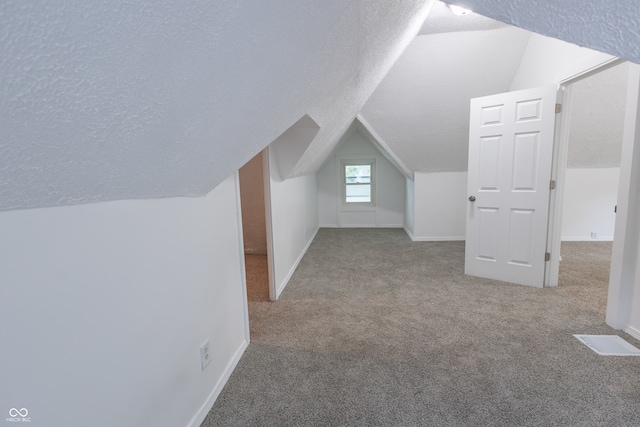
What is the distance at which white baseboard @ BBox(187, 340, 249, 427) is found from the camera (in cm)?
136

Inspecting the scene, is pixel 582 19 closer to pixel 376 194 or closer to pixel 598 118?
pixel 598 118

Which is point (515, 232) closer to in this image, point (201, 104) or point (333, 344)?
point (333, 344)

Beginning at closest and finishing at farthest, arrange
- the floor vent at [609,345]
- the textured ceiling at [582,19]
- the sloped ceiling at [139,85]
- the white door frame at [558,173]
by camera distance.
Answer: the sloped ceiling at [139,85]
the textured ceiling at [582,19]
the floor vent at [609,345]
the white door frame at [558,173]

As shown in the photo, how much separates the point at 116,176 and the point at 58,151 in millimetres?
218

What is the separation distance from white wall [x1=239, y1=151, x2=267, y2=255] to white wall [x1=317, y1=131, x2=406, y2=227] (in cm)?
188

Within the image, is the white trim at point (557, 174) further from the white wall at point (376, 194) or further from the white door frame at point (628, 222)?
the white wall at point (376, 194)

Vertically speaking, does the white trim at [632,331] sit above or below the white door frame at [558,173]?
below

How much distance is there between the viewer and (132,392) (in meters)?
0.98

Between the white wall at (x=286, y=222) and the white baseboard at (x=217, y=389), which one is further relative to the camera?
the white wall at (x=286, y=222)

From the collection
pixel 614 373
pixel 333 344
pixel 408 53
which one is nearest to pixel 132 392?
pixel 333 344

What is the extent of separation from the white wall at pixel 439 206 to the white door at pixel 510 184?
1.47 m

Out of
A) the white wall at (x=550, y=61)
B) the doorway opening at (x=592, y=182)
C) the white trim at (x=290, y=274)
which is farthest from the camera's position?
the doorway opening at (x=592, y=182)
